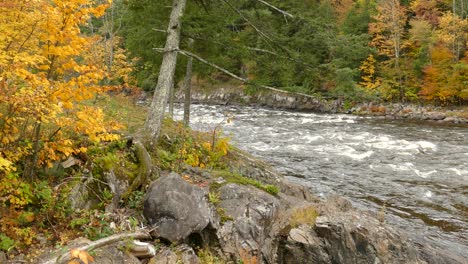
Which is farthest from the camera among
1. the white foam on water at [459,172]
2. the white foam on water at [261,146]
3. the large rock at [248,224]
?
the white foam on water at [261,146]

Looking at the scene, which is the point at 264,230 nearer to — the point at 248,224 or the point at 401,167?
the point at 248,224

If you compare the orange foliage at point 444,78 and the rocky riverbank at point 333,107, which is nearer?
the rocky riverbank at point 333,107

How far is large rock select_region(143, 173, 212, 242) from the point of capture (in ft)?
20.7

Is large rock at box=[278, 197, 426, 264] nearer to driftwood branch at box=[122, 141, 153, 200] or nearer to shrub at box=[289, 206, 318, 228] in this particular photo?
shrub at box=[289, 206, 318, 228]

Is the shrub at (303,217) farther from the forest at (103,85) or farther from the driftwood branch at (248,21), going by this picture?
the driftwood branch at (248,21)

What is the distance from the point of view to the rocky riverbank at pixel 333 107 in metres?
29.5

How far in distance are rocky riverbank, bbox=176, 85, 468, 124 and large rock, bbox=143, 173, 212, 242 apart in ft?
56.1

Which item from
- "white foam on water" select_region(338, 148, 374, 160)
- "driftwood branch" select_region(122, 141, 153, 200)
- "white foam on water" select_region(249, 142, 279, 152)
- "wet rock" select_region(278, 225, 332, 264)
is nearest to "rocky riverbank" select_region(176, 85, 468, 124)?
"white foam on water" select_region(249, 142, 279, 152)

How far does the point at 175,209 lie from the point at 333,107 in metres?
29.5

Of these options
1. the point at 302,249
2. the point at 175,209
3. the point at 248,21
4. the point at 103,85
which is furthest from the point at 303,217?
the point at 103,85

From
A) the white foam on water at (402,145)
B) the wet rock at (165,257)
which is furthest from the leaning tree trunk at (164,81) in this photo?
the white foam on water at (402,145)

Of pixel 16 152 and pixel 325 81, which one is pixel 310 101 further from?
pixel 16 152

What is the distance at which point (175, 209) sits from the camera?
647 centimetres

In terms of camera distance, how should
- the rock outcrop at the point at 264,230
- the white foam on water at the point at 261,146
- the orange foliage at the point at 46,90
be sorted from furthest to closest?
the white foam on water at the point at 261,146, the rock outcrop at the point at 264,230, the orange foliage at the point at 46,90
